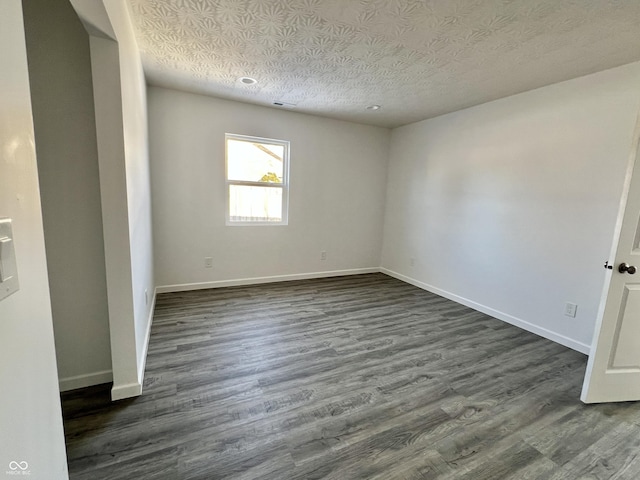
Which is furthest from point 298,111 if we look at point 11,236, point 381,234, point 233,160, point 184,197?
point 11,236

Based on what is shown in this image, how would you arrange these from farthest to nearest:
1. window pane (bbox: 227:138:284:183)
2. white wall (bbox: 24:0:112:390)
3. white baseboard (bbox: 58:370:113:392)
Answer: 1. window pane (bbox: 227:138:284:183)
2. white baseboard (bbox: 58:370:113:392)
3. white wall (bbox: 24:0:112:390)

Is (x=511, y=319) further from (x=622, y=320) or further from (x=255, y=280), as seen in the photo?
(x=255, y=280)

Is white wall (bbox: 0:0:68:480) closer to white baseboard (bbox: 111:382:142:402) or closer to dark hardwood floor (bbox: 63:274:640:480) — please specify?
dark hardwood floor (bbox: 63:274:640:480)

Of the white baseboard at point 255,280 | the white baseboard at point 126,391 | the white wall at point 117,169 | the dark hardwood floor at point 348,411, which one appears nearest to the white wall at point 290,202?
the white baseboard at point 255,280

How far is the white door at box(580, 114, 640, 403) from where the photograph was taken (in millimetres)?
1696

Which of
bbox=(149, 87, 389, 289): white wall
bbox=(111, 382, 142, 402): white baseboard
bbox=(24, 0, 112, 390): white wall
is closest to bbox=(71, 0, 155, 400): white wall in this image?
bbox=(111, 382, 142, 402): white baseboard

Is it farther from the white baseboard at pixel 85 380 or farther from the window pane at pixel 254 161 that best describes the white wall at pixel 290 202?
the white baseboard at pixel 85 380

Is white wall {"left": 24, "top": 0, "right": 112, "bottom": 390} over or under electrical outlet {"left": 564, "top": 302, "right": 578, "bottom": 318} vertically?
over

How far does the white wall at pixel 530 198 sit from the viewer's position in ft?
7.91

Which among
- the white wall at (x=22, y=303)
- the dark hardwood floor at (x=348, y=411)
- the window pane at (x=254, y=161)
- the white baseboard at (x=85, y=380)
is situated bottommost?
the dark hardwood floor at (x=348, y=411)

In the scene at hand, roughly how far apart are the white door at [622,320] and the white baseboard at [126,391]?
2972mm

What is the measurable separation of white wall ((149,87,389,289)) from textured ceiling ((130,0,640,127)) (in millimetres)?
537

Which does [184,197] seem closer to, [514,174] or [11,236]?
[11,236]

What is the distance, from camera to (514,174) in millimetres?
3033
